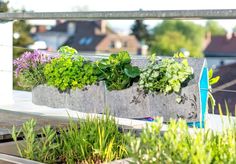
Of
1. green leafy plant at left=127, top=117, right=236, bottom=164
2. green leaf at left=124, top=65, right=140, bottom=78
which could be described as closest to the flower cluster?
green leaf at left=124, top=65, right=140, bottom=78

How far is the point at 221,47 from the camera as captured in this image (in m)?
55.7

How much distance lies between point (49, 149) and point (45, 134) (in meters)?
0.12

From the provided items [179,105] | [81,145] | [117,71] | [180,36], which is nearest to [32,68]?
[117,71]

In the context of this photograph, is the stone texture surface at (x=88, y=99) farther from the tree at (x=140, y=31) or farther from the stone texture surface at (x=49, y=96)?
the tree at (x=140, y=31)

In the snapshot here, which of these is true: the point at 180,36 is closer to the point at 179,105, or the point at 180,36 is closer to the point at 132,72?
the point at 132,72

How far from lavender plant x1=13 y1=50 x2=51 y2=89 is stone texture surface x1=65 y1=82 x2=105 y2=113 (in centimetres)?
32

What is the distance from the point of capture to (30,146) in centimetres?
264

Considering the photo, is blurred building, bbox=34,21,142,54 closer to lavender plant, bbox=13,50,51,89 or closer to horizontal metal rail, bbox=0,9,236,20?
horizontal metal rail, bbox=0,9,236,20

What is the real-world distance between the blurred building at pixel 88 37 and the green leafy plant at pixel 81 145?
4756 centimetres

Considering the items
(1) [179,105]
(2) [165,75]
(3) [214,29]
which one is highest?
(3) [214,29]

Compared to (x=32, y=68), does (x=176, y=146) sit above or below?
below

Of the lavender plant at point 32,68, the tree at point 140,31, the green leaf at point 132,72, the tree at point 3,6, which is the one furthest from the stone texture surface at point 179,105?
the tree at point 140,31

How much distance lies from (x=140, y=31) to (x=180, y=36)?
6.52 meters

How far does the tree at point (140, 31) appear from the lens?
53219 millimetres
